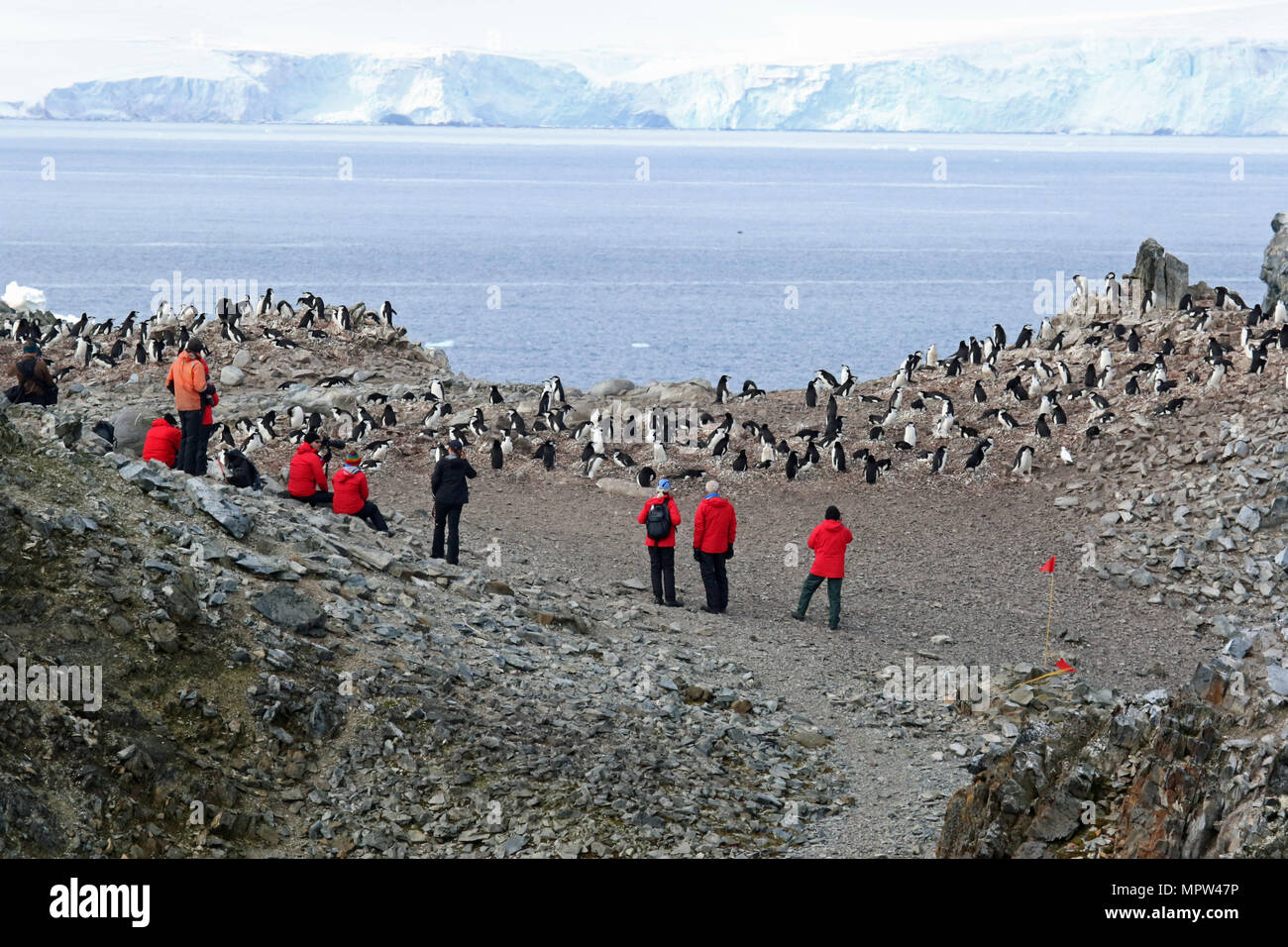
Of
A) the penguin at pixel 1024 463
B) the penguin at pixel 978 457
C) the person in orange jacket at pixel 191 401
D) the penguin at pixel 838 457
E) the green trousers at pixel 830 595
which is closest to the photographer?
the green trousers at pixel 830 595

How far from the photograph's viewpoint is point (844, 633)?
17.2 meters

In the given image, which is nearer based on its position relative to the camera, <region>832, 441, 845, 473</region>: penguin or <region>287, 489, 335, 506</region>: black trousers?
<region>287, 489, 335, 506</region>: black trousers

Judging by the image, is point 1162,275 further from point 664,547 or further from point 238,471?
point 238,471

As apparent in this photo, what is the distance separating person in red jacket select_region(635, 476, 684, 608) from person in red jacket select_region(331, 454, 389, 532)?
379cm

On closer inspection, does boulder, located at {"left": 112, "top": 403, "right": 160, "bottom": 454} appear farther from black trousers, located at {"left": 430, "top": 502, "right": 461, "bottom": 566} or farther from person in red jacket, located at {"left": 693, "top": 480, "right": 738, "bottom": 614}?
person in red jacket, located at {"left": 693, "top": 480, "right": 738, "bottom": 614}

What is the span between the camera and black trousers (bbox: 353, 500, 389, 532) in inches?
709

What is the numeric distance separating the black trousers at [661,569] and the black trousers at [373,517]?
3799 millimetres

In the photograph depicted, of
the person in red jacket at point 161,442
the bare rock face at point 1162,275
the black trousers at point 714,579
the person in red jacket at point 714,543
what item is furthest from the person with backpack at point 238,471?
the bare rock face at point 1162,275

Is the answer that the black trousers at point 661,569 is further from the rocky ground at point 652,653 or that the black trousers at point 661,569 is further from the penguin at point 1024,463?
the penguin at point 1024,463

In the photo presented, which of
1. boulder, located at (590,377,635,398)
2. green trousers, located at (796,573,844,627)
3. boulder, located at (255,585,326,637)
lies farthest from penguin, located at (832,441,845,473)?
boulder, located at (255,585,326,637)

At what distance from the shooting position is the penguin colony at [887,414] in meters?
24.2
